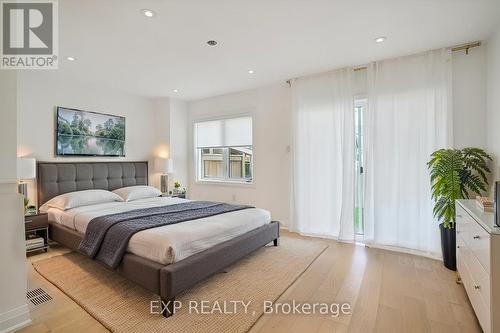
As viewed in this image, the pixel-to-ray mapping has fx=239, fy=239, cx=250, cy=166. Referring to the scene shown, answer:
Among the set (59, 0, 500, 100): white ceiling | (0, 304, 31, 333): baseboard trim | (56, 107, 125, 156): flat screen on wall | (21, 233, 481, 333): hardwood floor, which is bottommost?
(21, 233, 481, 333): hardwood floor

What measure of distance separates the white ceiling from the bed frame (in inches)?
62.6

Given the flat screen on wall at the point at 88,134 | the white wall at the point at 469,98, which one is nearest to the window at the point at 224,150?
the flat screen on wall at the point at 88,134

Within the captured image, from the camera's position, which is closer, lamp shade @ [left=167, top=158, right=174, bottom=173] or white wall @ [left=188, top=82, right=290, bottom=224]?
white wall @ [left=188, top=82, right=290, bottom=224]

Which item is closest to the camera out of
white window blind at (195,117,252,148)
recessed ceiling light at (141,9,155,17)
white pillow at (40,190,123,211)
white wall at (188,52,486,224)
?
recessed ceiling light at (141,9,155,17)

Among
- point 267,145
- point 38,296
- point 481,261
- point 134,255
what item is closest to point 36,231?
point 38,296

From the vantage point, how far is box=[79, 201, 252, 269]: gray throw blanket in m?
2.33

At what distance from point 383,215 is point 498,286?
6.46ft

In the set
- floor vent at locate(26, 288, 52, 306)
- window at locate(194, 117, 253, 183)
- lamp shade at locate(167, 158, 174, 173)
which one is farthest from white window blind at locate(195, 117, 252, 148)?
floor vent at locate(26, 288, 52, 306)

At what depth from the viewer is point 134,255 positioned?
2.21 meters

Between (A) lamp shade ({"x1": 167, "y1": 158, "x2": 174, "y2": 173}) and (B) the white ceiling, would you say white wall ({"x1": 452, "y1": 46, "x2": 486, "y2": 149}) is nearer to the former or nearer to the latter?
(B) the white ceiling

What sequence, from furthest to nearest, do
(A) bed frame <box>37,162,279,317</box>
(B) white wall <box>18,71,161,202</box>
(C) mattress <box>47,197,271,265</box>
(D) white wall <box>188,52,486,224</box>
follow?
(B) white wall <box>18,71,161,202</box> < (D) white wall <box>188,52,486,224</box> < (C) mattress <box>47,197,271,265</box> < (A) bed frame <box>37,162,279,317</box>

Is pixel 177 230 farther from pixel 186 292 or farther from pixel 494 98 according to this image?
pixel 494 98

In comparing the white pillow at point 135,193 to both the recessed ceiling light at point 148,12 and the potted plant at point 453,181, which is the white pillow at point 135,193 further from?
the potted plant at point 453,181

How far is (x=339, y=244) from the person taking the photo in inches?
143
